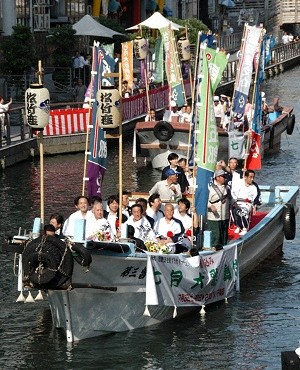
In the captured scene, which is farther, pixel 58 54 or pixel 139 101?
pixel 58 54

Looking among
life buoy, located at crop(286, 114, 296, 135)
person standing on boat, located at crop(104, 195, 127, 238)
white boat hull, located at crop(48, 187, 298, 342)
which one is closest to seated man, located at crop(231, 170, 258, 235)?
person standing on boat, located at crop(104, 195, 127, 238)

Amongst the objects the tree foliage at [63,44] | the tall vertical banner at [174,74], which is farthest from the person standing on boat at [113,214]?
the tree foliage at [63,44]

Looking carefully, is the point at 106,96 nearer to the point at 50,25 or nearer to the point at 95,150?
the point at 95,150

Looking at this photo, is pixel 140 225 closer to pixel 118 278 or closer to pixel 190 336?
pixel 118 278

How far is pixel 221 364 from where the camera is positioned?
70.6 feet

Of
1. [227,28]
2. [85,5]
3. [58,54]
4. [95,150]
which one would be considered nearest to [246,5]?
[227,28]

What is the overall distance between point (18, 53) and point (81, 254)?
33.5m

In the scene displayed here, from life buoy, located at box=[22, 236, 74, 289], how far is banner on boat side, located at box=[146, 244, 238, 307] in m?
1.80

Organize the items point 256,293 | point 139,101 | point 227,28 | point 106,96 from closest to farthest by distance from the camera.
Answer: point 106,96, point 256,293, point 139,101, point 227,28

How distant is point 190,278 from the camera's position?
23172 millimetres

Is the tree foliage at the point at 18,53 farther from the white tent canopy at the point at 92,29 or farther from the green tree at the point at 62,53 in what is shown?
the white tent canopy at the point at 92,29

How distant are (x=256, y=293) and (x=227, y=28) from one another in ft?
268

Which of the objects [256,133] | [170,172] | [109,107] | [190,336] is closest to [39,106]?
[109,107]

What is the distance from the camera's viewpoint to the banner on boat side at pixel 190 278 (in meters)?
22.2
